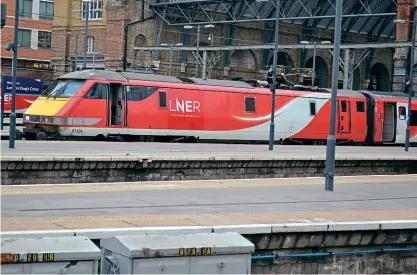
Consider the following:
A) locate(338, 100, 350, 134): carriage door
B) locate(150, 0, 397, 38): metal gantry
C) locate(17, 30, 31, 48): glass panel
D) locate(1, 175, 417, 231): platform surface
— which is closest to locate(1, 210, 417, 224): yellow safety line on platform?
locate(1, 175, 417, 231): platform surface

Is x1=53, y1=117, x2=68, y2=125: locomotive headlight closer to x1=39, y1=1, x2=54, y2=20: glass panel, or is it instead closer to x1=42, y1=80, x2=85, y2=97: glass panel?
x1=42, y1=80, x2=85, y2=97: glass panel

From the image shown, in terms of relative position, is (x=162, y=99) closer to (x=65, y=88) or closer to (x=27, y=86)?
(x=65, y=88)

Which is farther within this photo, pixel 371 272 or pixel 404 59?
pixel 404 59

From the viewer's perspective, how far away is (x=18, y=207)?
1278cm

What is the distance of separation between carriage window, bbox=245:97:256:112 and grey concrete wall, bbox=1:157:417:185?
26.5 feet

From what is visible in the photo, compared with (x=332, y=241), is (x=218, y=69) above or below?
above

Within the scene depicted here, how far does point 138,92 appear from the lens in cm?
3228

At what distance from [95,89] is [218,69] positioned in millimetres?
33586

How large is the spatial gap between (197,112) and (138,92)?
3.56m

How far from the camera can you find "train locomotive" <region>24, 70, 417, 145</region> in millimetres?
31000

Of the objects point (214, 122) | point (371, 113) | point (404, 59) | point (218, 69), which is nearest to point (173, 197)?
point (214, 122)

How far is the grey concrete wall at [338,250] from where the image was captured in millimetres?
11305

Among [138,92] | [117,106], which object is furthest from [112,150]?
[138,92]

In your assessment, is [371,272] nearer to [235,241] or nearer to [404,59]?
[235,241]
